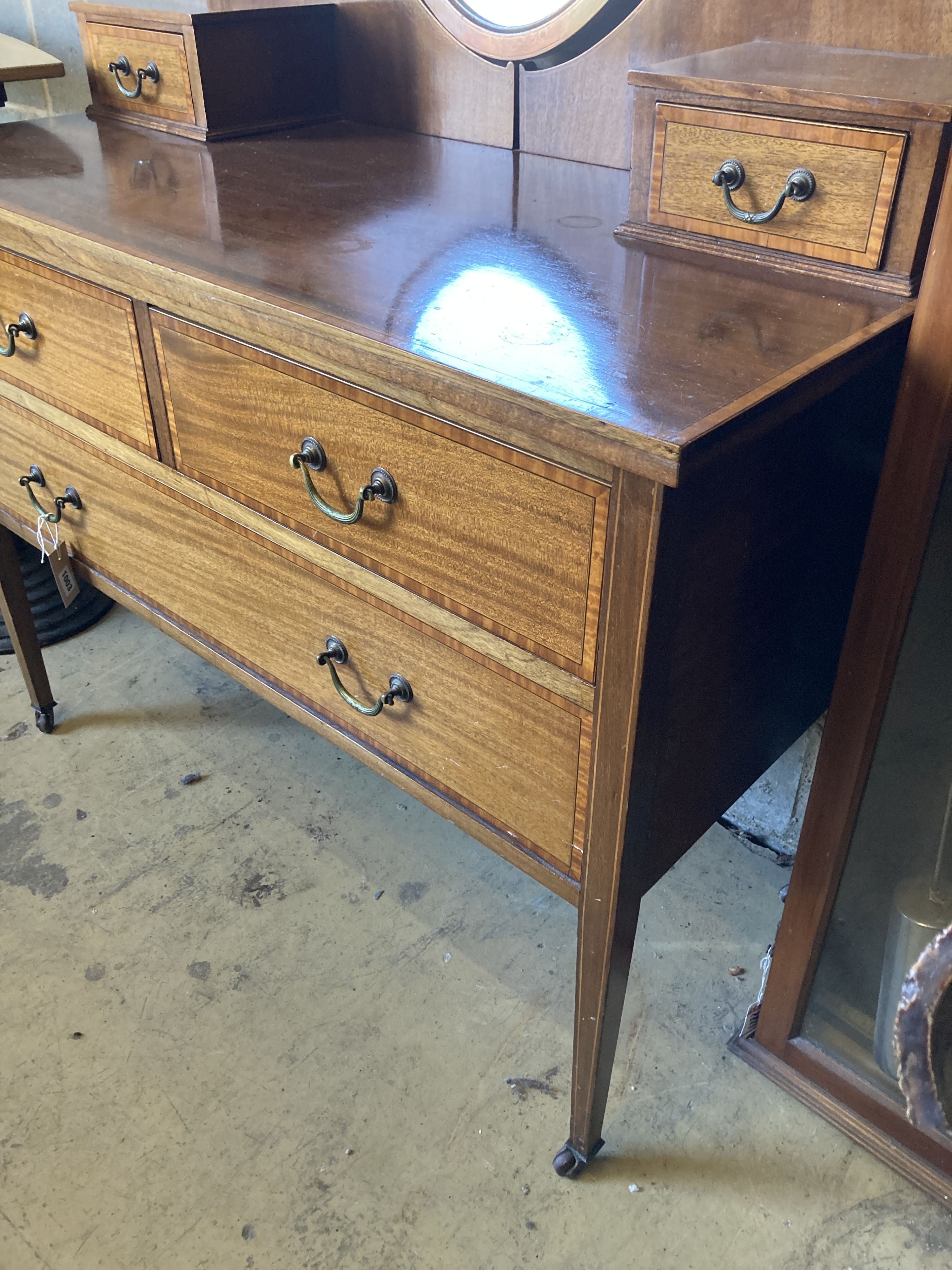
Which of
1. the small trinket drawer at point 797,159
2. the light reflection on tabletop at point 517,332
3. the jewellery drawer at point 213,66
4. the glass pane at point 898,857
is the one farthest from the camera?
the jewellery drawer at point 213,66

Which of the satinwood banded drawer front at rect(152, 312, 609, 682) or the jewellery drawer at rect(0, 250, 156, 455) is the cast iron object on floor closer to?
the jewellery drawer at rect(0, 250, 156, 455)

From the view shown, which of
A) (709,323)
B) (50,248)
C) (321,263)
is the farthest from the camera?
(50,248)

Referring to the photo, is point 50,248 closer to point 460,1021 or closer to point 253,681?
point 253,681

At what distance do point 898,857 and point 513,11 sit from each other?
1.06 m

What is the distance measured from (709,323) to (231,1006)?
103cm

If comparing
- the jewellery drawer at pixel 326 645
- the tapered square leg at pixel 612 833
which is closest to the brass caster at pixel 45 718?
the jewellery drawer at pixel 326 645

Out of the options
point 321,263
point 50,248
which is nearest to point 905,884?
point 321,263

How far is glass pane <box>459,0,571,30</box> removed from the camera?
3.86ft

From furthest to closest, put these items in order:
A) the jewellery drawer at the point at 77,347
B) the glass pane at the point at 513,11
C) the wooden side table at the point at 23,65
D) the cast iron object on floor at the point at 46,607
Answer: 1. the cast iron object on floor at the point at 46,607
2. the wooden side table at the point at 23,65
3. the glass pane at the point at 513,11
4. the jewellery drawer at the point at 77,347

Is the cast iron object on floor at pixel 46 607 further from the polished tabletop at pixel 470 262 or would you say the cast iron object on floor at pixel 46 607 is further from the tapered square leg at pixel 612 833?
the tapered square leg at pixel 612 833

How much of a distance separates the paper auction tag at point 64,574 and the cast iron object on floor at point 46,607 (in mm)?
513

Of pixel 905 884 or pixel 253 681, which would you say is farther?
pixel 253 681

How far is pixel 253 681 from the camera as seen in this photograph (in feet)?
3.81

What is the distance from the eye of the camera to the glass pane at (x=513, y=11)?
3.86ft
